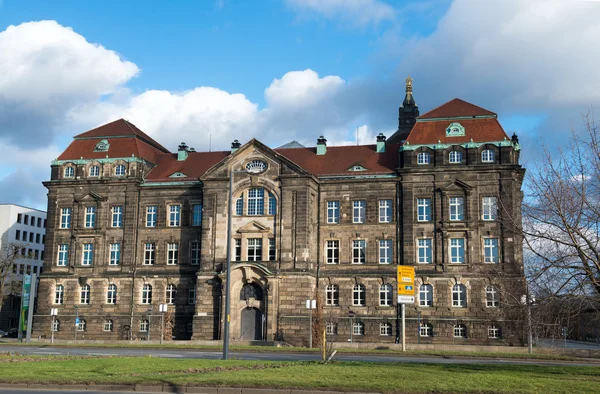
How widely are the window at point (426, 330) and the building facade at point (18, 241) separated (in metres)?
57.2

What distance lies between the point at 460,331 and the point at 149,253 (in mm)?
28586

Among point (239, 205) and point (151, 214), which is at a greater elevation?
point (239, 205)

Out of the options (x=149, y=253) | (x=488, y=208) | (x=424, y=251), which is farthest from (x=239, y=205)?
(x=488, y=208)

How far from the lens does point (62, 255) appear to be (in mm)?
70938

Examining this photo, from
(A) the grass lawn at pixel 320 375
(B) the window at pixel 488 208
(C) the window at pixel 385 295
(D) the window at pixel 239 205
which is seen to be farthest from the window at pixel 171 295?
(A) the grass lawn at pixel 320 375

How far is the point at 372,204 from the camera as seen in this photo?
216ft

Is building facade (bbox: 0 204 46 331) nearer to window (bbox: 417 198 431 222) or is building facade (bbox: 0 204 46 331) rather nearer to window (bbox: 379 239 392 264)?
window (bbox: 379 239 392 264)

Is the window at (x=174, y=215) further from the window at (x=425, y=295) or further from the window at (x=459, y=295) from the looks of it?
the window at (x=459, y=295)

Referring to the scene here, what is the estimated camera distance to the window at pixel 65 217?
71.3 metres

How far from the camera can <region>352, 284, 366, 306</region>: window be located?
64.4 m

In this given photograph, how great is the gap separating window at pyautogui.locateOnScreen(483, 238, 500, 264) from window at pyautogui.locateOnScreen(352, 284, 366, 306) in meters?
10.5

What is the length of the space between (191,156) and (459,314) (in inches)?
1188

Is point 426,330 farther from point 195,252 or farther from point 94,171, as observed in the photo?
point 94,171

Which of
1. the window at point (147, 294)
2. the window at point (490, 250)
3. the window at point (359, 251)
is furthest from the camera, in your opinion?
the window at point (147, 294)
